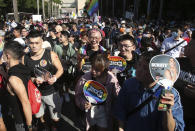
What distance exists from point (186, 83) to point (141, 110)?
718 mm

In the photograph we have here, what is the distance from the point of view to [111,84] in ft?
7.88

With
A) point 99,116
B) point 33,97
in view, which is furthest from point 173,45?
point 33,97

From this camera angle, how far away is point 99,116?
2461 mm

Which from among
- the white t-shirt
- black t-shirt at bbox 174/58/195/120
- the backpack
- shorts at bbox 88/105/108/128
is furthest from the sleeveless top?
the white t-shirt

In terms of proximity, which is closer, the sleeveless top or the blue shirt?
the blue shirt

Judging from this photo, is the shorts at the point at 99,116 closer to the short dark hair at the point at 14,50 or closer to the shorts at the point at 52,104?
the shorts at the point at 52,104

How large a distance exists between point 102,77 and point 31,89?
1.03 meters

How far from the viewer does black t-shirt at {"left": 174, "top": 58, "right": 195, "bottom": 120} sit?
1967 millimetres

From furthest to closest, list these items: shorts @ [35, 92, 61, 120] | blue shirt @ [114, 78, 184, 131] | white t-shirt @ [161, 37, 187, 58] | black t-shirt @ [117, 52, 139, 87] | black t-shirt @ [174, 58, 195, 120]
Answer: white t-shirt @ [161, 37, 187, 58] < shorts @ [35, 92, 61, 120] < black t-shirt @ [117, 52, 139, 87] < black t-shirt @ [174, 58, 195, 120] < blue shirt @ [114, 78, 184, 131]

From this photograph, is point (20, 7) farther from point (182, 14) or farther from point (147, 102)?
point (147, 102)

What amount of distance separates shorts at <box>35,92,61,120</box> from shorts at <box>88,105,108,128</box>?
982 mm

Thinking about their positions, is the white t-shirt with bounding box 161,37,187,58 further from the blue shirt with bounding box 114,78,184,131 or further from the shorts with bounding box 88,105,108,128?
the blue shirt with bounding box 114,78,184,131

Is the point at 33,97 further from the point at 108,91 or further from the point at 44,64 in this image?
the point at 108,91

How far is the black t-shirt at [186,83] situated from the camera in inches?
77.4
